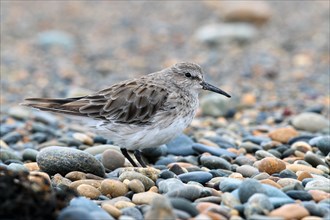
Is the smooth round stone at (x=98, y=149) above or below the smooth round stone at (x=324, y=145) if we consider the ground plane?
below

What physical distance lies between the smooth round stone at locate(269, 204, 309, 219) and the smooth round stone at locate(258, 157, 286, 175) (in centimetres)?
175

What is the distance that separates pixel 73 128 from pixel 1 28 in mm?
10372

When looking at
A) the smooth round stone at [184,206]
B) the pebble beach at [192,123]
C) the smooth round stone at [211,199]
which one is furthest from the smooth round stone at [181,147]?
the smooth round stone at [184,206]

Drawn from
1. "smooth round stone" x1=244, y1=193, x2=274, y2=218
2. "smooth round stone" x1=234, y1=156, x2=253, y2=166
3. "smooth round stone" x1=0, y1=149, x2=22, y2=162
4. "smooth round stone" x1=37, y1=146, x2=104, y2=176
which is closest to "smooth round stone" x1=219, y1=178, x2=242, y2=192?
"smooth round stone" x1=244, y1=193, x2=274, y2=218

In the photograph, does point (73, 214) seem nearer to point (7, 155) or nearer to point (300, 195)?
point (300, 195)

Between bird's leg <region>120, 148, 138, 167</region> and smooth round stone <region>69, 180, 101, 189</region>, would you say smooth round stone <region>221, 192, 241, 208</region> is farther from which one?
bird's leg <region>120, 148, 138, 167</region>

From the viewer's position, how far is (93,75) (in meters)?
15.4

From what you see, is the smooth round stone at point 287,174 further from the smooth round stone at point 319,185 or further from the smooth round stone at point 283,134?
the smooth round stone at point 283,134

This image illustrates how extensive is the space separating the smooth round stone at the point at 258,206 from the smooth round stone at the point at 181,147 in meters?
2.87

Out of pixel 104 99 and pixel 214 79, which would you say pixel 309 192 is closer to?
pixel 104 99

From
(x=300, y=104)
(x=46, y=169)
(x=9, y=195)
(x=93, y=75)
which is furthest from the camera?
(x=93, y=75)

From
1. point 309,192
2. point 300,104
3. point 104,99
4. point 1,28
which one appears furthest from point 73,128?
point 1,28

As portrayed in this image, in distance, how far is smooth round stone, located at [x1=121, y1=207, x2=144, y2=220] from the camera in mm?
5141

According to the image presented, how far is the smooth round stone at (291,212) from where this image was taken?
4.94 m
